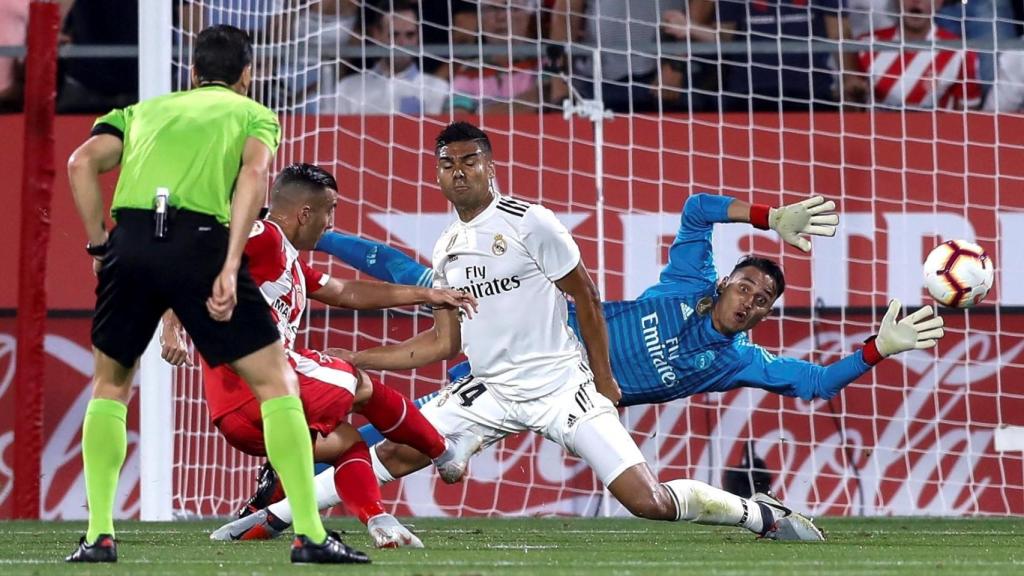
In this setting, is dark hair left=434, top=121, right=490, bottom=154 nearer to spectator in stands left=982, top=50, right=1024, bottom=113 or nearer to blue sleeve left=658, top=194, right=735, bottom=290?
blue sleeve left=658, top=194, right=735, bottom=290

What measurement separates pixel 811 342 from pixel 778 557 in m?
3.96

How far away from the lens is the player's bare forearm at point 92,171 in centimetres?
457

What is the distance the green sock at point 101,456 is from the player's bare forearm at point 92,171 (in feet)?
1.62

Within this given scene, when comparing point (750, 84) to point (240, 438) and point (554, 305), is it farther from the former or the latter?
point (240, 438)

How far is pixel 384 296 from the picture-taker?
579 centimetres

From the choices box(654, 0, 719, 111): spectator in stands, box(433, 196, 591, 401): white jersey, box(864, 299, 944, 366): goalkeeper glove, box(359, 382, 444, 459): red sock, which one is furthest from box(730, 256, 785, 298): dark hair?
box(654, 0, 719, 111): spectator in stands

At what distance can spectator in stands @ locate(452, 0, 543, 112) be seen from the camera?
9.62 metres

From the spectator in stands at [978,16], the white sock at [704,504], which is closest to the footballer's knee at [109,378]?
the white sock at [704,504]

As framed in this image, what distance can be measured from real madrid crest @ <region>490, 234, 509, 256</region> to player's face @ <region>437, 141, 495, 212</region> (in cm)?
15

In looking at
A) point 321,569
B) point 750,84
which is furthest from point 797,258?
point 321,569

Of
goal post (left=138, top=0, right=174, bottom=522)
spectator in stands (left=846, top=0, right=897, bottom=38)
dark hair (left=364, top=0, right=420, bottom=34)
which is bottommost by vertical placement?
goal post (left=138, top=0, right=174, bottom=522)

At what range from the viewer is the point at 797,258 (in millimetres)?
9039

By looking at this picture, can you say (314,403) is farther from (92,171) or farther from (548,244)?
(92,171)

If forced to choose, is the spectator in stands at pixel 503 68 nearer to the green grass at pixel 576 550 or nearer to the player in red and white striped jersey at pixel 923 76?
the player in red and white striped jersey at pixel 923 76
